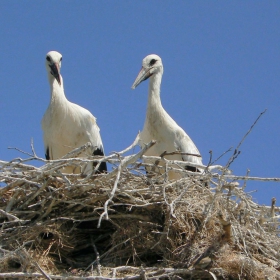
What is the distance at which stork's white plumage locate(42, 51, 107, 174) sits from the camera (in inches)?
349

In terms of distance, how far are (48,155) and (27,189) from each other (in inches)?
96.2

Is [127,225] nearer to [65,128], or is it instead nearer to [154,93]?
[65,128]

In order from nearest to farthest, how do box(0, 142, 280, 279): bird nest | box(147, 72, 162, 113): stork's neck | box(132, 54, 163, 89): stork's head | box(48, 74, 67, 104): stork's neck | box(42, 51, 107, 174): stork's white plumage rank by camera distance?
box(0, 142, 280, 279): bird nest
box(42, 51, 107, 174): stork's white plumage
box(48, 74, 67, 104): stork's neck
box(147, 72, 162, 113): stork's neck
box(132, 54, 163, 89): stork's head

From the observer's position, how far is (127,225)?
6.59 m

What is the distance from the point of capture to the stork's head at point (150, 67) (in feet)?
31.9

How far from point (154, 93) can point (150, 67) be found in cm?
38

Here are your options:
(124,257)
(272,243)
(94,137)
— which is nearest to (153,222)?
(124,257)

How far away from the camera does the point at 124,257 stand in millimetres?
6508

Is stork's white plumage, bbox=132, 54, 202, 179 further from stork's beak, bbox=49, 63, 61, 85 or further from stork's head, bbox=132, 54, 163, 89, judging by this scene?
stork's beak, bbox=49, 63, 61, 85

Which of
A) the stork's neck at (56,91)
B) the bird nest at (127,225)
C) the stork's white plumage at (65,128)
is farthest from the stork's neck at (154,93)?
the bird nest at (127,225)

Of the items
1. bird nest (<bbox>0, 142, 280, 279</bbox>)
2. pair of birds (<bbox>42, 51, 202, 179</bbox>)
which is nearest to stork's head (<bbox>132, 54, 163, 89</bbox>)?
pair of birds (<bbox>42, 51, 202, 179</bbox>)

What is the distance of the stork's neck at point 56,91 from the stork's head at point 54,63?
8 centimetres

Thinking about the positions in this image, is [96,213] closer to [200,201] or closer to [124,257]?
[124,257]

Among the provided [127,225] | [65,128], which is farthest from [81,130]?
[127,225]
